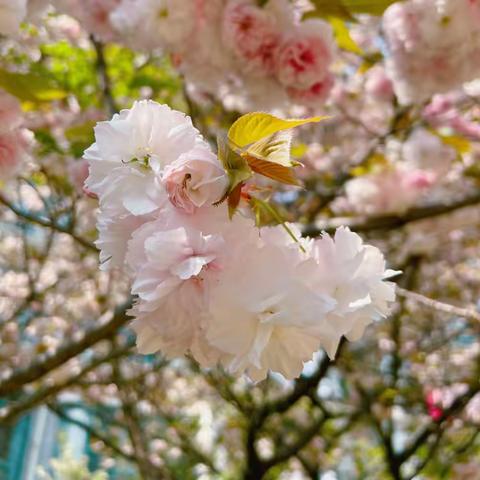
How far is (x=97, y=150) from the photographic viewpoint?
1.99 ft

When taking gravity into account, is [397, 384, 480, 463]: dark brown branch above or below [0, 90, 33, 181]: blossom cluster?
above

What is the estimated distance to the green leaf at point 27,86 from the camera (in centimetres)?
123

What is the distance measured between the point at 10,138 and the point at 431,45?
87 cm

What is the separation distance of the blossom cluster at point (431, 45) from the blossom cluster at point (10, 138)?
0.81 metres

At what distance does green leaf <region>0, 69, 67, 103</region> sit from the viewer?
1229 mm

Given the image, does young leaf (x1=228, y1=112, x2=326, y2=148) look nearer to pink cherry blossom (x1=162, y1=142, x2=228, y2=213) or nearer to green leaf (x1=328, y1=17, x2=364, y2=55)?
pink cherry blossom (x1=162, y1=142, x2=228, y2=213)

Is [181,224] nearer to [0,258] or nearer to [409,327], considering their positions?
[409,327]

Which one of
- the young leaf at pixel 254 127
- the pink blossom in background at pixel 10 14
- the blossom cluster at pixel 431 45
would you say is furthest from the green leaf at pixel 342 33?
the young leaf at pixel 254 127

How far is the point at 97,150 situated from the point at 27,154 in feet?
2.14

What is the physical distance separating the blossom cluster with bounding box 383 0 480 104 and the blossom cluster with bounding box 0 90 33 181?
81cm

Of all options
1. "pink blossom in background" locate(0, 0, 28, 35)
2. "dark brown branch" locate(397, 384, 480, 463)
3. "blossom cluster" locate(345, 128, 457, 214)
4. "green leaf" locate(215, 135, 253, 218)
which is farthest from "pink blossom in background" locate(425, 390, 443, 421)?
"green leaf" locate(215, 135, 253, 218)

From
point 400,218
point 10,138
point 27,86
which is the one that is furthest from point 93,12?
point 400,218

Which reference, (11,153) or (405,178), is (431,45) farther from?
(405,178)

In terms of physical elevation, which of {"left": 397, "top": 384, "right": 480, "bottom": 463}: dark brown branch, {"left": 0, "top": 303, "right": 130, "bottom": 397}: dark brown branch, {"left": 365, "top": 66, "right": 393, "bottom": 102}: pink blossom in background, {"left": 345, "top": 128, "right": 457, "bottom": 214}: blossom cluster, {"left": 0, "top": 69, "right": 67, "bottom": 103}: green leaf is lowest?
{"left": 0, "top": 303, "right": 130, "bottom": 397}: dark brown branch
